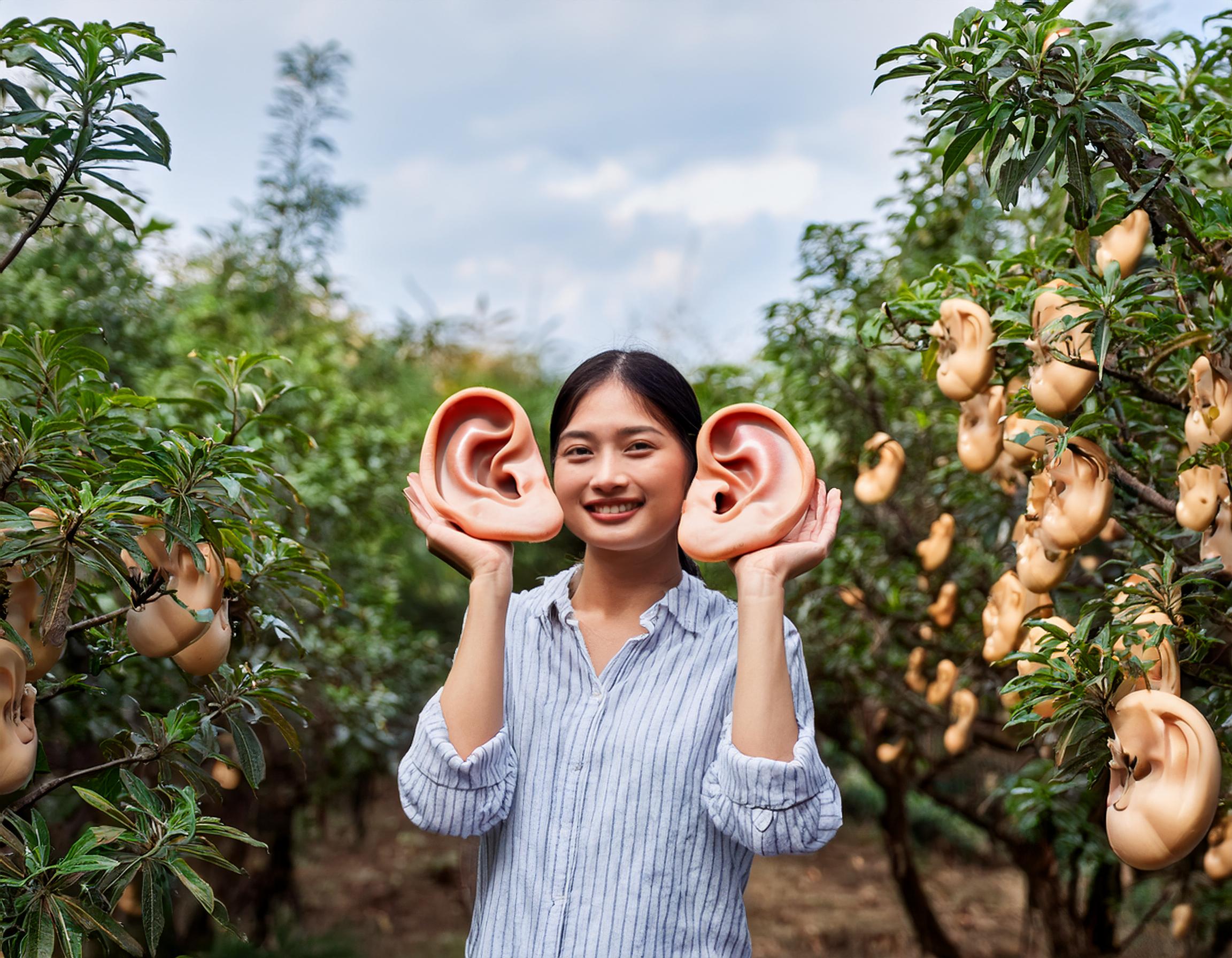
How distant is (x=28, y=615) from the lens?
5.22 feet

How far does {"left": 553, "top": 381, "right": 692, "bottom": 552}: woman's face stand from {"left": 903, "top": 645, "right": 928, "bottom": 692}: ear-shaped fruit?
7.55 feet

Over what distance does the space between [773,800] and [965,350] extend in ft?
3.36

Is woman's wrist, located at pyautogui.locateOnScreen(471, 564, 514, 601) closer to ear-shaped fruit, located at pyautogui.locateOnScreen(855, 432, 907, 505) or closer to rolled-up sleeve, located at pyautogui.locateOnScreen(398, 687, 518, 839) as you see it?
rolled-up sleeve, located at pyautogui.locateOnScreen(398, 687, 518, 839)

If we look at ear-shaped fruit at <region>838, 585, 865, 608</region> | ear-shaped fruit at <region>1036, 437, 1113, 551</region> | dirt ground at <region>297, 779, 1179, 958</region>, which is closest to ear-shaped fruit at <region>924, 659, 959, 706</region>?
ear-shaped fruit at <region>838, 585, 865, 608</region>

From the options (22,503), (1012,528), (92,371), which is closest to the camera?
(22,503)

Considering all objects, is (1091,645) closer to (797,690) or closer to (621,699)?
(797,690)

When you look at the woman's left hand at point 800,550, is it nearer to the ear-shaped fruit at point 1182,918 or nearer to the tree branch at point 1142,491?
the tree branch at point 1142,491

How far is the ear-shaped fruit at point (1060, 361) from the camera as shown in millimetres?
1780

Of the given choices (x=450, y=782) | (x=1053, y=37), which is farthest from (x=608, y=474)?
(x=1053, y=37)

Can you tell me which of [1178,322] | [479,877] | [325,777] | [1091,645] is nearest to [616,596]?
[479,877]

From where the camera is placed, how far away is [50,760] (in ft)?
12.2

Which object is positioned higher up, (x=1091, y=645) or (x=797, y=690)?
(x=1091, y=645)

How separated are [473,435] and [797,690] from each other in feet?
2.07

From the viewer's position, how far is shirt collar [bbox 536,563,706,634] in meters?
1.70
